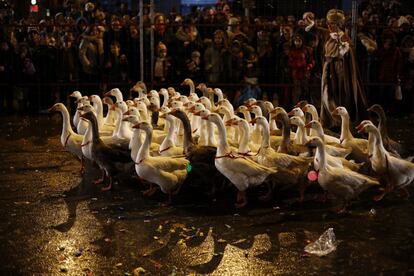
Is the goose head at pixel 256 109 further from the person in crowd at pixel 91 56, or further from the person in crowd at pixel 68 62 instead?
the person in crowd at pixel 68 62

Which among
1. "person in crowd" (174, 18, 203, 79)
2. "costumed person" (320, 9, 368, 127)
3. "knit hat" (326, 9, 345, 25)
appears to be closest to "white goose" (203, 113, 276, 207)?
"costumed person" (320, 9, 368, 127)

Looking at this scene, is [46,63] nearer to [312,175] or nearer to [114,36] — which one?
[114,36]

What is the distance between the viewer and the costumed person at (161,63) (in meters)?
15.8

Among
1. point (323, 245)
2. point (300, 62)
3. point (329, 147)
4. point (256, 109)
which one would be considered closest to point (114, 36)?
point (300, 62)

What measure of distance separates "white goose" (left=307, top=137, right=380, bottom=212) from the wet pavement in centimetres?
29

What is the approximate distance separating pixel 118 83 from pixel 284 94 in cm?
403

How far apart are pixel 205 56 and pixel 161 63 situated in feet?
3.49

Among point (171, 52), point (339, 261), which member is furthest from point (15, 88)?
point (339, 261)

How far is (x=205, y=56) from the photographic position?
15.9 meters

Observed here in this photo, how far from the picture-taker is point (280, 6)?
2055cm

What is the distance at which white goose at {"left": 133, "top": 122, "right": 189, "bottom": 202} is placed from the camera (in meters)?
8.80

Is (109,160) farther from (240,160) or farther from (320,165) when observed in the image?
(320,165)

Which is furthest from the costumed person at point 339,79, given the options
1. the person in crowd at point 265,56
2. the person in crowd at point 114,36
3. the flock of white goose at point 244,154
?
the person in crowd at point 114,36

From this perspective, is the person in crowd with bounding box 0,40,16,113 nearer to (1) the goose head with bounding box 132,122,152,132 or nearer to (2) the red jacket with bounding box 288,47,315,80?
(2) the red jacket with bounding box 288,47,315,80
